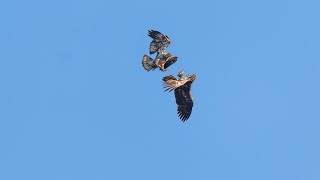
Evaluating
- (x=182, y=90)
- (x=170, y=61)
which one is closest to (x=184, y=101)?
(x=182, y=90)

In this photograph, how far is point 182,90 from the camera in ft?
222

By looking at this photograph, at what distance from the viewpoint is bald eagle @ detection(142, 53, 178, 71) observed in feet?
223

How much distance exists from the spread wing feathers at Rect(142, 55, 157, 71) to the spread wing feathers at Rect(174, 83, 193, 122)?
2.88 m

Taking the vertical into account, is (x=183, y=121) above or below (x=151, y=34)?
below

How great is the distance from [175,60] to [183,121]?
202 inches

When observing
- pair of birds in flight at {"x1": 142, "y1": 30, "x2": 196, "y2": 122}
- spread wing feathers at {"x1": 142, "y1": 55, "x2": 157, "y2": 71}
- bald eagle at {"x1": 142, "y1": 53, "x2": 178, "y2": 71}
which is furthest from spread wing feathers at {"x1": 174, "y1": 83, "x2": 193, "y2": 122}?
spread wing feathers at {"x1": 142, "y1": 55, "x2": 157, "y2": 71}

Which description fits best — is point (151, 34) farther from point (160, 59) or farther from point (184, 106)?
point (184, 106)

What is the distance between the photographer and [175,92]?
67.8 m

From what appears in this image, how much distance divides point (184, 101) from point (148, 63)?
434 centimetres

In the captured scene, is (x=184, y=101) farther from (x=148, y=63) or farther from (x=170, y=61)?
(x=148, y=63)

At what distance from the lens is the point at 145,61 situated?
68688 mm

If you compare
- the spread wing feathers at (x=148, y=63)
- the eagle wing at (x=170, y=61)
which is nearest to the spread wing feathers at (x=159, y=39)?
the eagle wing at (x=170, y=61)

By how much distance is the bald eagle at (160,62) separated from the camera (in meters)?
68.1

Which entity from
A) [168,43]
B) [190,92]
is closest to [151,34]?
[168,43]
